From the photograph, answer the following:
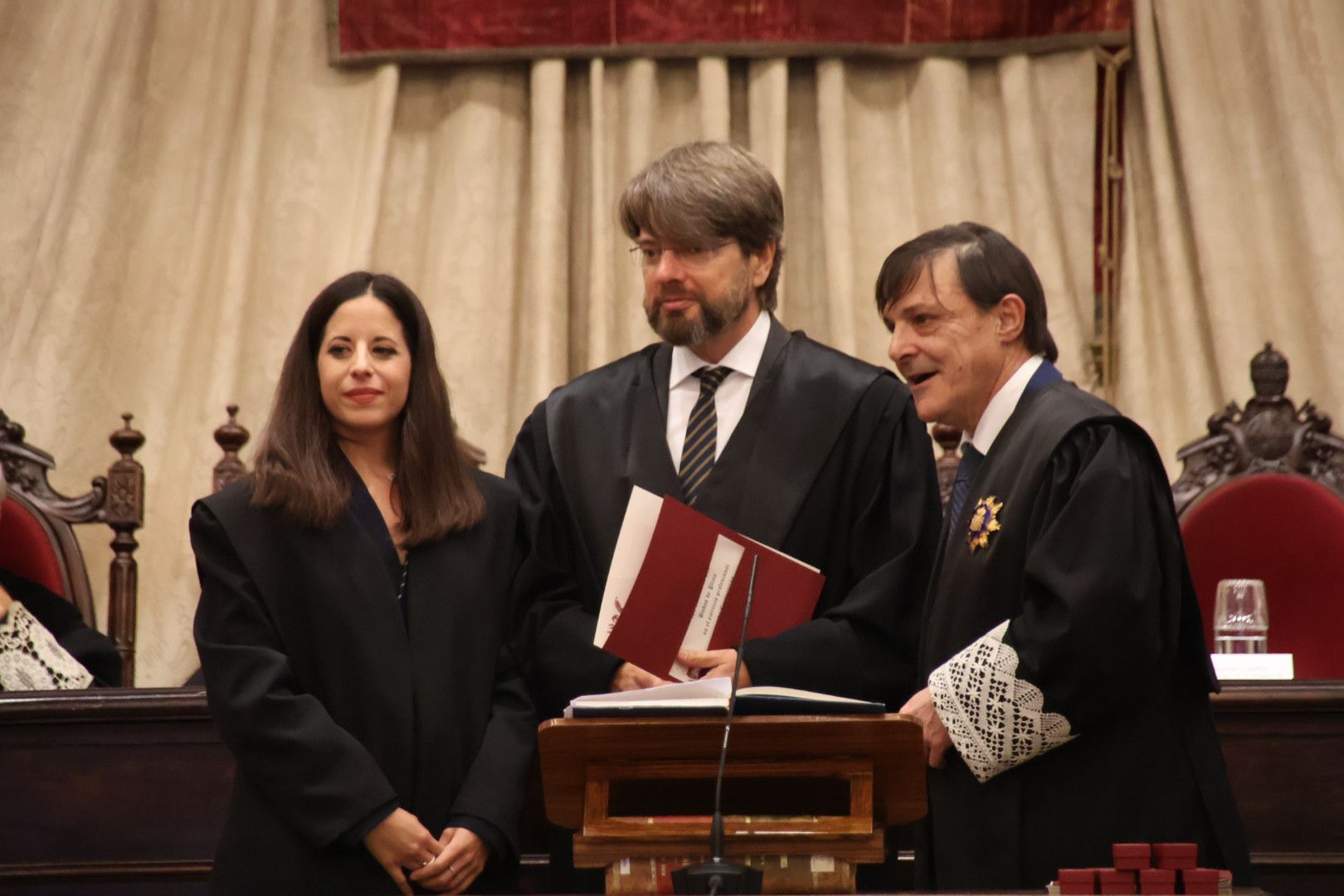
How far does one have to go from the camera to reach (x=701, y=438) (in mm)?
3197

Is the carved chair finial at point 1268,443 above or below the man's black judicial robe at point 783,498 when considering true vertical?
above

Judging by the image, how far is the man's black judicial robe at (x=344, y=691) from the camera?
269 centimetres

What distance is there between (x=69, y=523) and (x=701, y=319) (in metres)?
2.28

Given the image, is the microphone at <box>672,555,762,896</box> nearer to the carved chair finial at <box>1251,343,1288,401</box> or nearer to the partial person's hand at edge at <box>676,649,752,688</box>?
the partial person's hand at edge at <box>676,649,752,688</box>

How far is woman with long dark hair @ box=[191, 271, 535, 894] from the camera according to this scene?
2688 mm

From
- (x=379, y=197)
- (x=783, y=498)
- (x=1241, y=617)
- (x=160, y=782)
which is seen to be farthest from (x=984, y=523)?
(x=379, y=197)

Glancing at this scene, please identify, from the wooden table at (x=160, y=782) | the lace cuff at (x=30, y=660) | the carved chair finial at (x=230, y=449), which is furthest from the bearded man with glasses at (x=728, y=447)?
the carved chair finial at (x=230, y=449)

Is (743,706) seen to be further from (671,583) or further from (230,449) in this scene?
(230,449)

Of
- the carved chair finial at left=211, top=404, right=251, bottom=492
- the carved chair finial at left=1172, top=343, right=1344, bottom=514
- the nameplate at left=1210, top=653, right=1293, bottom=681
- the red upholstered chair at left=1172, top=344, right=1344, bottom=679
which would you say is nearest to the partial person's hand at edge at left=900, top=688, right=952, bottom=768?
the nameplate at left=1210, top=653, right=1293, bottom=681

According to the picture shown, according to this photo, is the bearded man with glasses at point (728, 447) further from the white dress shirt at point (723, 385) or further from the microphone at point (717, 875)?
the microphone at point (717, 875)

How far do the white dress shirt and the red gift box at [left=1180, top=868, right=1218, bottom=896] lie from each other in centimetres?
150

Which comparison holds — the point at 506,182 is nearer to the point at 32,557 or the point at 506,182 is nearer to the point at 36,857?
the point at 32,557

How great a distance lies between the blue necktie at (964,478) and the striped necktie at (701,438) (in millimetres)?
467

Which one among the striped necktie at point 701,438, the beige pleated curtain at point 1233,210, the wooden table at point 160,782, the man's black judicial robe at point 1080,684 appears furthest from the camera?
the beige pleated curtain at point 1233,210
